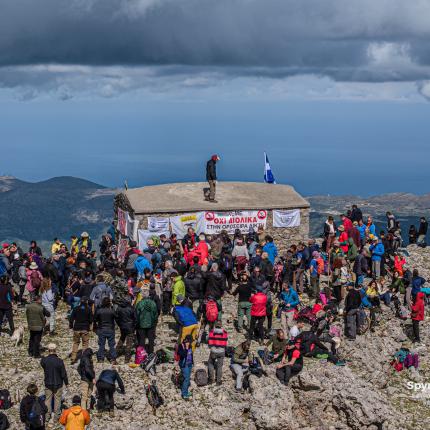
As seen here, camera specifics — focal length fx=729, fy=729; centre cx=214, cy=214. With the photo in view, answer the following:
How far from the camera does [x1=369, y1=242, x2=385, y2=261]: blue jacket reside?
31016mm

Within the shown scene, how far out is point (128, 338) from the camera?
71.6 feet

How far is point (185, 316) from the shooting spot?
21.5 m

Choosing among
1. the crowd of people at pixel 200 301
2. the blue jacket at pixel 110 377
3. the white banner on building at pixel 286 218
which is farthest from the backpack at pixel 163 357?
the white banner on building at pixel 286 218

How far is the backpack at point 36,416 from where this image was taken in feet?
57.2

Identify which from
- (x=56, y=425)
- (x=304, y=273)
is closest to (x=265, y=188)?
(x=304, y=273)

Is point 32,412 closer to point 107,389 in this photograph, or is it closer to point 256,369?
point 107,389

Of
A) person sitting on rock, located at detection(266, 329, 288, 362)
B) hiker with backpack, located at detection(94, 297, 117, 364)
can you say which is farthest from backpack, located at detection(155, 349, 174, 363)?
person sitting on rock, located at detection(266, 329, 288, 362)

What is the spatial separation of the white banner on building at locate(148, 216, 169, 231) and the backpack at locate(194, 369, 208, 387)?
14.0m

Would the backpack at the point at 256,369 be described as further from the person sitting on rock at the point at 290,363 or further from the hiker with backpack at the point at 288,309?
the hiker with backpack at the point at 288,309

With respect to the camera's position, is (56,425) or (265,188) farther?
(265,188)

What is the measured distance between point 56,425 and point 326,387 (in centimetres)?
805

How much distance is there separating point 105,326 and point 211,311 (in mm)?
3681

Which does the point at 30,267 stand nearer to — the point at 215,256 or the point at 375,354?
the point at 215,256

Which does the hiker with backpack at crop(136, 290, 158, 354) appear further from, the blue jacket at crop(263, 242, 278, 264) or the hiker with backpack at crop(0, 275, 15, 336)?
the blue jacket at crop(263, 242, 278, 264)
